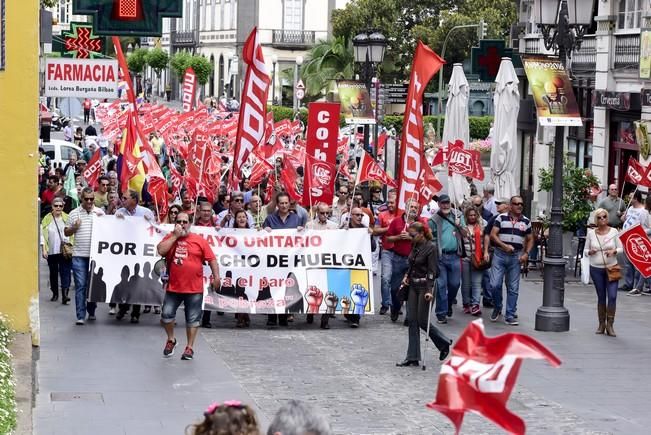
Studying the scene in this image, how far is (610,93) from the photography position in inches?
1224

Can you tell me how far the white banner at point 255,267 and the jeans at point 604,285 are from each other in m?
2.78

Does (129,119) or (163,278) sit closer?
(163,278)

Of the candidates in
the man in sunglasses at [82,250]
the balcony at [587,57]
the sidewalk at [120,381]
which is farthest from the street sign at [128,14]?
the balcony at [587,57]

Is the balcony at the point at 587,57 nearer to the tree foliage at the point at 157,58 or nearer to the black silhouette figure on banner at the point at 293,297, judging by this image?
the black silhouette figure on banner at the point at 293,297

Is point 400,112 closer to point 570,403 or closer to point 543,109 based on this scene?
point 543,109

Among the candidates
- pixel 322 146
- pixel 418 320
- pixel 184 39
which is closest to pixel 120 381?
pixel 418 320

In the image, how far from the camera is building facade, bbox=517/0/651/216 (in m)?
→ 30.2

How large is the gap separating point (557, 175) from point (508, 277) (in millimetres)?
1428

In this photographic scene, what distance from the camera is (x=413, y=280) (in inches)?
579

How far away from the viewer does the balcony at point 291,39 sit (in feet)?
274

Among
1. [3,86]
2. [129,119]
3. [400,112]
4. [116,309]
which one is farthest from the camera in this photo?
[400,112]

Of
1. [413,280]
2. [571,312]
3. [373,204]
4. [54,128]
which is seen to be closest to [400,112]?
[54,128]

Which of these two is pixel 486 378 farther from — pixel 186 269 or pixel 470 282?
pixel 470 282

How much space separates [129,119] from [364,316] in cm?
640
